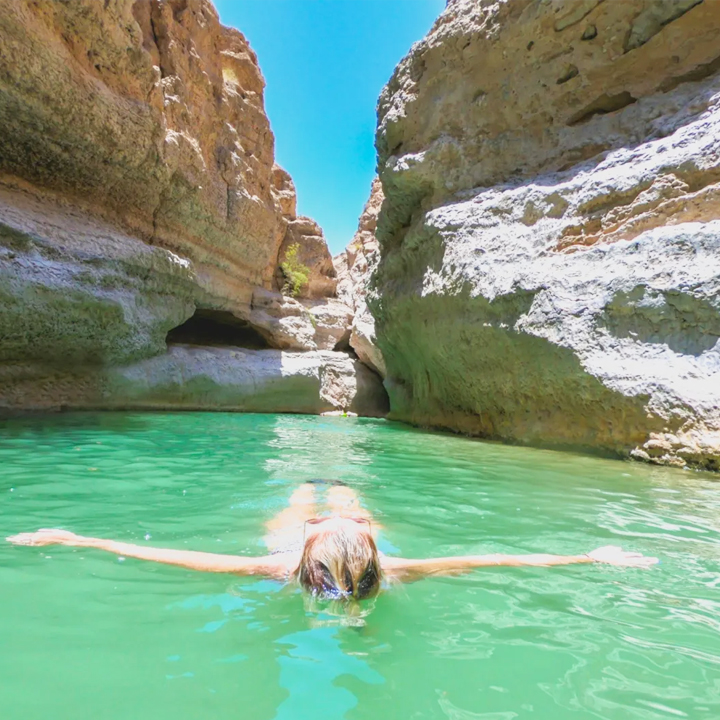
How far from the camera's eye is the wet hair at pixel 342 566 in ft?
6.48

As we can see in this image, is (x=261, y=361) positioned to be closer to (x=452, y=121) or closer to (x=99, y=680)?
(x=452, y=121)

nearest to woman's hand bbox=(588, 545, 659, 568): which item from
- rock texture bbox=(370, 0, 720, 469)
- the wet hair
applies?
the wet hair

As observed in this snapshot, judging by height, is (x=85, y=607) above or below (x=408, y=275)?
below

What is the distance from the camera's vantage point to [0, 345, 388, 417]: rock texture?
10086 millimetres

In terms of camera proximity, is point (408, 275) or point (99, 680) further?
point (408, 275)

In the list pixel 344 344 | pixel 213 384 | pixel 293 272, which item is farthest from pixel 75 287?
pixel 344 344

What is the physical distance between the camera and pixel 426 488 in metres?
4.52

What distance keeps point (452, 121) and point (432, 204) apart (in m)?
1.62

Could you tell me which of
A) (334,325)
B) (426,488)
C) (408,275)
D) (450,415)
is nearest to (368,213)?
(334,325)

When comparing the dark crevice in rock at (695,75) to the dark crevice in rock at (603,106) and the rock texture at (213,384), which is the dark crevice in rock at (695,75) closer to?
the dark crevice in rock at (603,106)

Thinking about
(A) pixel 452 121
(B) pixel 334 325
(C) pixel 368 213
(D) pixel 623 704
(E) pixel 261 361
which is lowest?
(D) pixel 623 704

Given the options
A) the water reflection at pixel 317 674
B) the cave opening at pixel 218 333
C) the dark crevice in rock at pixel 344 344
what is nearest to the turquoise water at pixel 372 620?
the water reflection at pixel 317 674

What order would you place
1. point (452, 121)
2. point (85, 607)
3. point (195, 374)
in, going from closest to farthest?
point (85, 607)
point (452, 121)
point (195, 374)

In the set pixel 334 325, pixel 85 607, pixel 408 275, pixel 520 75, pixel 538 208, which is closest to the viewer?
pixel 85 607
